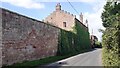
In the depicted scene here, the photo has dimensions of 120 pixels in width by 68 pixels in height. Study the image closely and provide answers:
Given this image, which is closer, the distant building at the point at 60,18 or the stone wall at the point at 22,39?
the stone wall at the point at 22,39

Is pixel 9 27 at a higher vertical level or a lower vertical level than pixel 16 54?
higher

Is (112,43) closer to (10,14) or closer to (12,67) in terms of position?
(12,67)

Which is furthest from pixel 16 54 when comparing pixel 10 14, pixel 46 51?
pixel 46 51

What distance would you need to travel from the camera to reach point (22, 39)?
17.3 meters

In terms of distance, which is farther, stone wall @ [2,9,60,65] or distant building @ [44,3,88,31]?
distant building @ [44,3,88,31]

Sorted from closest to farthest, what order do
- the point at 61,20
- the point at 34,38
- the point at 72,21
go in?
the point at 34,38, the point at 72,21, the point at 61,20

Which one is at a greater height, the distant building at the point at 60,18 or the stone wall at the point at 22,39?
the distant building at the point at 60,18

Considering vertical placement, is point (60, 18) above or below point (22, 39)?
above

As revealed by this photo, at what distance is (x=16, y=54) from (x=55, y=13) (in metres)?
35.0

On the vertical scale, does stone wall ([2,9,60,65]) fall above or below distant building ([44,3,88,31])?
below

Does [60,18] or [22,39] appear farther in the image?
[60,18]

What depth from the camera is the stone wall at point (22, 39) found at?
14.9 m

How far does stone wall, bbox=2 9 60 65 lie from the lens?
14.9 m

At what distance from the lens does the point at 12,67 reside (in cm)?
1412
